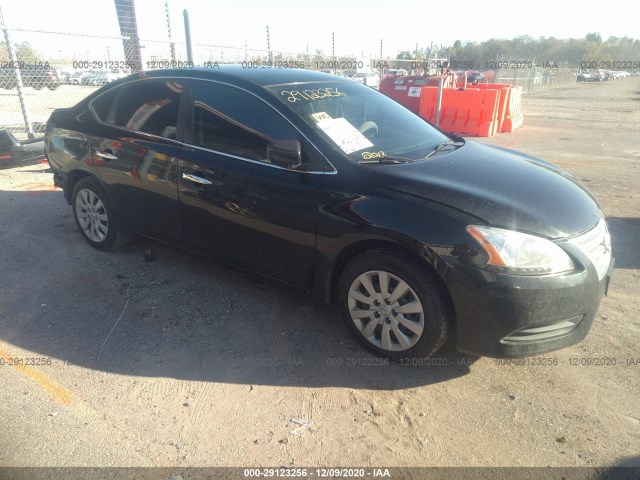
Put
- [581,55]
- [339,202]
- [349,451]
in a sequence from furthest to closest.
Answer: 1. [581,55]
2. [339,202]
3. [349,451]

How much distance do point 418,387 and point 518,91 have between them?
13724 millimetres

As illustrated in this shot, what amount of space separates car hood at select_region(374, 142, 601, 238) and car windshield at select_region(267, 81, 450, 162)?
26 centimetres

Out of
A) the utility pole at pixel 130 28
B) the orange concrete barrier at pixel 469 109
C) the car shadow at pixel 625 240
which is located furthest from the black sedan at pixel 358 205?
the orange concrete barrier at pixel 469 109

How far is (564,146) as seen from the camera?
444 inches

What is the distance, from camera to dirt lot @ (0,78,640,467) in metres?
2.31

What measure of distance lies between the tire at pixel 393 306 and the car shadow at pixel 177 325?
0.16 m

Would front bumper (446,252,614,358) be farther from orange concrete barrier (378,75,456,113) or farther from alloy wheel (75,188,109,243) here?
orange concrete barrier (378,75,456,113)

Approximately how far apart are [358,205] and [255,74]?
153 cm

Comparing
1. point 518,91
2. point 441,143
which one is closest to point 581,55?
point 518,91

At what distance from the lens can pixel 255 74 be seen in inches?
141

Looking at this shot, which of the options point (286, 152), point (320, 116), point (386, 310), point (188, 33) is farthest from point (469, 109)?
point (386, 310)

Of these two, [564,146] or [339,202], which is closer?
[339,202]

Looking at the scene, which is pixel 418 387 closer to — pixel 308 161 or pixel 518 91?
pixel 308 161

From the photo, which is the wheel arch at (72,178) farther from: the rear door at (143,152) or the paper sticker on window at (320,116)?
the paper sticker on window at (320,116)
